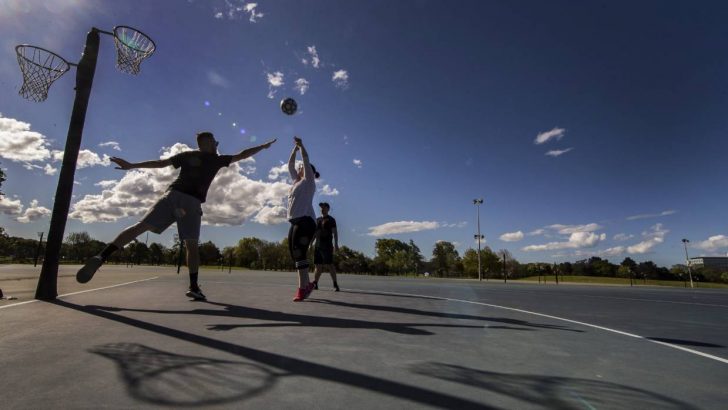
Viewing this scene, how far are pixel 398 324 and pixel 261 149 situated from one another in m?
3.38

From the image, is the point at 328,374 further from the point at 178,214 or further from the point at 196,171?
the point at 196,171

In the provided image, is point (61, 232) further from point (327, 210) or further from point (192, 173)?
point (327, 210)

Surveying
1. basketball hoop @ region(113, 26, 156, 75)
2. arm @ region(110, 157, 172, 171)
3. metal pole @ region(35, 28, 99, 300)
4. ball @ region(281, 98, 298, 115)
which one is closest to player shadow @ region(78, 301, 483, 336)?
metal pole @ region(35, 28, 99, 300)

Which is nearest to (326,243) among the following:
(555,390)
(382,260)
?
(555,390)

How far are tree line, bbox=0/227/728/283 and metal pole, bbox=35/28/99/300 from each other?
88823 millimetres

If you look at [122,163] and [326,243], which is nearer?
[122,163]

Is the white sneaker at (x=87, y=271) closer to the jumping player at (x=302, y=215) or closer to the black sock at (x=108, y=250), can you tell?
the black sock at (x=108, y=250)

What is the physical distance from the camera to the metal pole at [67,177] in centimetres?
473

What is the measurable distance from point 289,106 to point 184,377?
642 cm

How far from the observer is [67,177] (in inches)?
198

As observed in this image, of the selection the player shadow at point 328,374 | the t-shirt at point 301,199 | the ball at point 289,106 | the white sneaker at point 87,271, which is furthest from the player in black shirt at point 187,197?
the ball at point 289,106

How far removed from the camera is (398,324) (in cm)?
366

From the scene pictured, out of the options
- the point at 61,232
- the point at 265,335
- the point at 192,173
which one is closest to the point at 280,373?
the point at 265,335

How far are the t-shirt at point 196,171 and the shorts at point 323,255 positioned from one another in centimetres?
349
